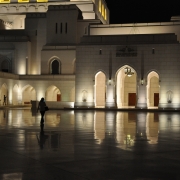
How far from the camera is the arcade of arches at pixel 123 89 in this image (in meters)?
46.7

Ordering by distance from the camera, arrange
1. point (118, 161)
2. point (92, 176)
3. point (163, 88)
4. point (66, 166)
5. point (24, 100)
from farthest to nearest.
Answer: point (24, 100) < point (163, 88) < point (118, 161) < point (66, 166) < point (92, 176)

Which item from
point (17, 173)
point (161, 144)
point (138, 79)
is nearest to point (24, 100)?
point (138, 79)

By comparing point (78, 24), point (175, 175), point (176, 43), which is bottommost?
point (175, 175)

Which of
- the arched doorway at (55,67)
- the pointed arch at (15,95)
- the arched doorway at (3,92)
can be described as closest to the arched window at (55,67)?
the arched doorway at (55,67)

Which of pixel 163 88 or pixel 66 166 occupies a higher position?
pixel 163 88

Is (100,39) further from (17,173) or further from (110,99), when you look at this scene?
(17,173)

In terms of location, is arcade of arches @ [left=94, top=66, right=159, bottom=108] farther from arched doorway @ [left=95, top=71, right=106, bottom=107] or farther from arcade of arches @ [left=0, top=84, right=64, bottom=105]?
arcade of arches @ [left=0, top=84, right=64, bottom=105]

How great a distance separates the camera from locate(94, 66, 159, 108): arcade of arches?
153 ft

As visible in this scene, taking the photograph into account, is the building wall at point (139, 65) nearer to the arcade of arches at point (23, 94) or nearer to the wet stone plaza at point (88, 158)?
the arcade of arches at point (23, 94)

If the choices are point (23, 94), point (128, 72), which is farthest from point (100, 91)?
point (23, 94)

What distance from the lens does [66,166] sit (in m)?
8.09

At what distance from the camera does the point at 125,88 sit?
5391cm

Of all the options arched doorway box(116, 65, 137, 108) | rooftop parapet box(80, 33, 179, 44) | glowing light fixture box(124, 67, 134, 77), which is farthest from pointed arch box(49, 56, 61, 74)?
glowing light fixture box(124, 67, 134, 77)

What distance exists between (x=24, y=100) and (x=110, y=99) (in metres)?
14.5
